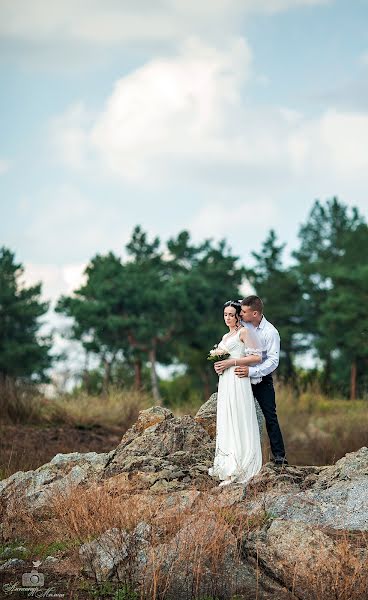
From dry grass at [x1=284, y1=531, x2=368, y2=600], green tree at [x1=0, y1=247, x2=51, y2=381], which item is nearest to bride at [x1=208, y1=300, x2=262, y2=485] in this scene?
dry grass at [x1=284, y1=531, x2=368, y2=600]

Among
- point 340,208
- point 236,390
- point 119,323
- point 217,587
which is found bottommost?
point 217,587

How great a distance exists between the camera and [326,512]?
8.13 meters

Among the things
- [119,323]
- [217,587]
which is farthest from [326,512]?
[119,323]

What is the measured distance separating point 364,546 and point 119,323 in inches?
1355

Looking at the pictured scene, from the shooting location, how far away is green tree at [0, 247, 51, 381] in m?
40.7

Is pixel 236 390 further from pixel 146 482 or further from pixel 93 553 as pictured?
pixel 93 553

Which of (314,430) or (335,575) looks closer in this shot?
(335,575)

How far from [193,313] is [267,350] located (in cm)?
3293

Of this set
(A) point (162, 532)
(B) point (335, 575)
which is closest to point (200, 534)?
(A) point (162, 532)

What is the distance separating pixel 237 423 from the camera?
997 cm

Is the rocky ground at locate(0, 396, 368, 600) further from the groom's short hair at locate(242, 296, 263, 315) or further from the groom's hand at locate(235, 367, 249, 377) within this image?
the groom's short hair at locate(242, 296, 263, 315)

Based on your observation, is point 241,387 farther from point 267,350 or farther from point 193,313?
point 193,313

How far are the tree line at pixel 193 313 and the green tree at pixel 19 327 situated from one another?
52 millimetres

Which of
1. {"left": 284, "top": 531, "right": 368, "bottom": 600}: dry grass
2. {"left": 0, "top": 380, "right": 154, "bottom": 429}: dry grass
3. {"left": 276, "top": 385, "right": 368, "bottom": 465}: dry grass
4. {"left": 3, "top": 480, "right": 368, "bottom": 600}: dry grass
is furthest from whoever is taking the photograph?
{"left": 0, "top": 380, "right": 154, "bottom": 429}: dry grass
